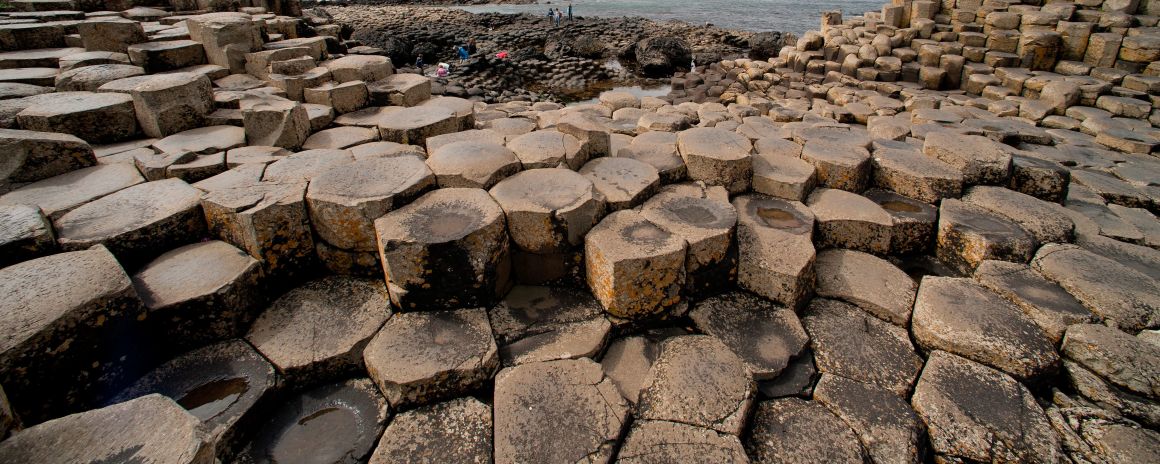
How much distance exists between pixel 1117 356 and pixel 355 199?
13.9ft

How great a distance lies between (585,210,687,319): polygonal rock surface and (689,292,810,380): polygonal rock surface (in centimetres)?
28

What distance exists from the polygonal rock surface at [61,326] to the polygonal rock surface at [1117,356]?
4805 mm

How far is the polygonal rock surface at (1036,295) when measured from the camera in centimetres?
288

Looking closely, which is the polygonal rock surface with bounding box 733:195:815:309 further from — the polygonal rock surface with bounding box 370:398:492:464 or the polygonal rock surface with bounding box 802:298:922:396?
the polygonal rock surface with bounding box 370:398:492:464

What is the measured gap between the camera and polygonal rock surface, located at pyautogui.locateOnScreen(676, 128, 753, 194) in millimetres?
3734

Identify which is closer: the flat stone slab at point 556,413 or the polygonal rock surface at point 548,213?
the flat stone slab at point 556,413

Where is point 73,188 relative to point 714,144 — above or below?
below

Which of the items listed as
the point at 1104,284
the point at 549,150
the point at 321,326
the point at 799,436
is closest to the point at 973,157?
the point at 1104,284

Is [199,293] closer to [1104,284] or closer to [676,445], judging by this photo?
[676,445]

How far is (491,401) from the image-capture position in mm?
2555

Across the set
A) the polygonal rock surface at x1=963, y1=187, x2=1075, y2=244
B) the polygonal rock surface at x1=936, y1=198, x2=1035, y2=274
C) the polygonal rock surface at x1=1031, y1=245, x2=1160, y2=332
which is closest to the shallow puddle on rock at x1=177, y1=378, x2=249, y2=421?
the polygonal rock surface at x1=936, y1=198, x2=1035, y2=274

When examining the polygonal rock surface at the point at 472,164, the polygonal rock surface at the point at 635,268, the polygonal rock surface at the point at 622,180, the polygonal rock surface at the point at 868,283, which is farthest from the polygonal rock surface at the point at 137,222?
the polygonal rock surface at the point at 868,283

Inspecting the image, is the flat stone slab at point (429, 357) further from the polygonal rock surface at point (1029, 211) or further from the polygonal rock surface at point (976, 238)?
the polygonal rock surface at point (1029, 211)

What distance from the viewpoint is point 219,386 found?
239 centimetres
